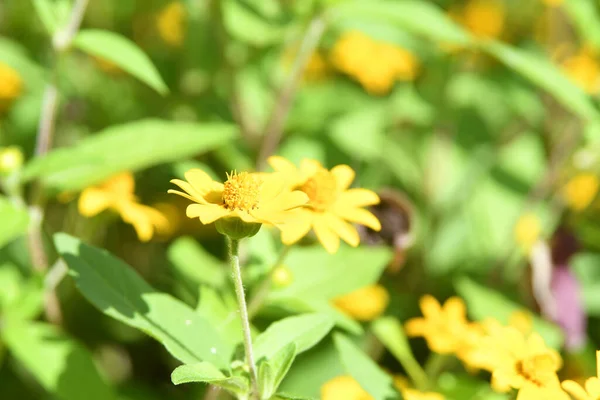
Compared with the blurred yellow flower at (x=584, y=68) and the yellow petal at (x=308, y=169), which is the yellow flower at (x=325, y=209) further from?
the blurred yellow flower at (x=584, y=68)

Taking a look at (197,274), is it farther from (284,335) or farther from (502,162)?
(502,162)

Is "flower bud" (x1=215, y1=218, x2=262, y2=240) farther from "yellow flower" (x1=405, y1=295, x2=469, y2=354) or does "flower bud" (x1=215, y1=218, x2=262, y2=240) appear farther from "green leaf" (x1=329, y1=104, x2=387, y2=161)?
"green leaf" (x1=329, y1=104, x2=387, y2=161)

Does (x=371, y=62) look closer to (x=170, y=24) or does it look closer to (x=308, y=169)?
(x=170, y=24)

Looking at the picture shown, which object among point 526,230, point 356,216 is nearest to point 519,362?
point 356,216

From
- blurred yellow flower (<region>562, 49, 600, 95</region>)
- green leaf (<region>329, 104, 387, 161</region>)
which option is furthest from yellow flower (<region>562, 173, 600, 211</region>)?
green leaf (<region>329, 104, 387, 161</region>)

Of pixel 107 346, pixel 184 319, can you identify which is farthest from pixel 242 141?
pixel 184 319

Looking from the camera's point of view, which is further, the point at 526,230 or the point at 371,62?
the point at 371,62
